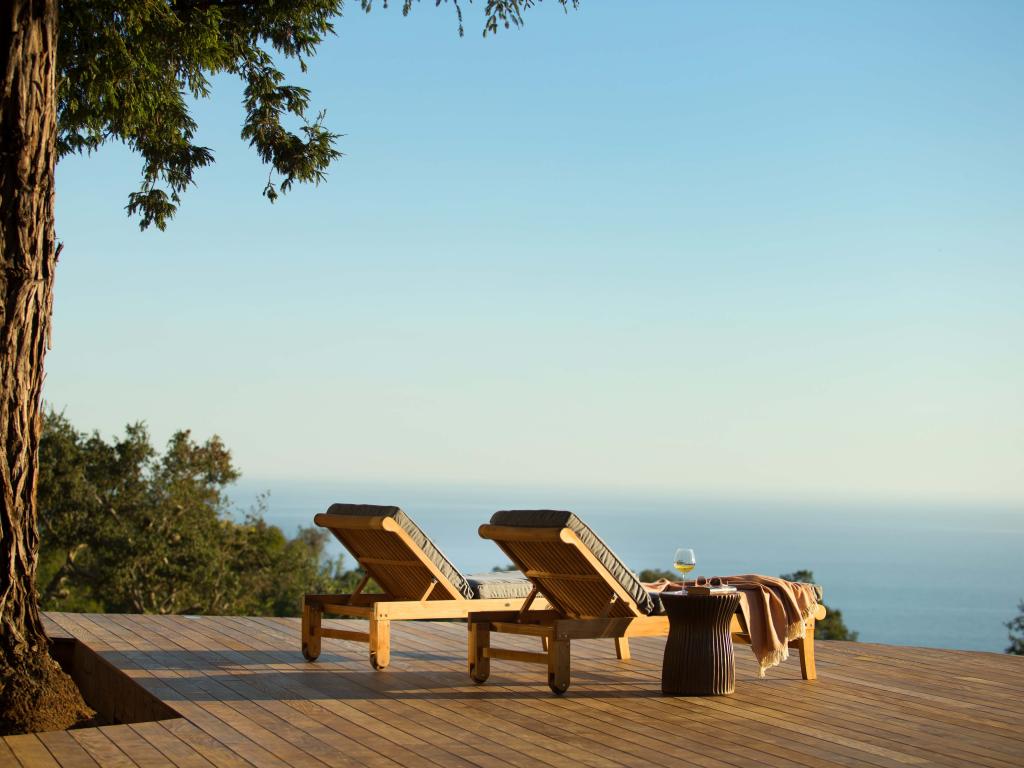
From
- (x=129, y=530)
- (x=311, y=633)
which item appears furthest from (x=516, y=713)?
(x=129, y=530)

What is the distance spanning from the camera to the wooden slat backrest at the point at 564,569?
576cm

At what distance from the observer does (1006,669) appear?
7.35 m

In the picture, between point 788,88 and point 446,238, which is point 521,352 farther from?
point 788,88

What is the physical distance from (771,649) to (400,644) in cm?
255

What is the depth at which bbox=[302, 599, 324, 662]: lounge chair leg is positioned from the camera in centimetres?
677

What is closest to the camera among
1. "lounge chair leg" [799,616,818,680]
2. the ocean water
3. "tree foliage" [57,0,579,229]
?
"lounge chair leg" [799,616,818,680]

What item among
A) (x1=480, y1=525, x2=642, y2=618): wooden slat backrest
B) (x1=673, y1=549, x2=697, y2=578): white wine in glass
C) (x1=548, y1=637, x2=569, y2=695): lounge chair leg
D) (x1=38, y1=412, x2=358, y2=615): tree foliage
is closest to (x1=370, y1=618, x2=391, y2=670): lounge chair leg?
(x1=480, y1=525, x2=642, y2=618): wooden slat backrest

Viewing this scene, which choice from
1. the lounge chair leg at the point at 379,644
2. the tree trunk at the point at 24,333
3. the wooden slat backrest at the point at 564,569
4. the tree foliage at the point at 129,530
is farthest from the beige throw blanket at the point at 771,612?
the tree foliage at the point at 129,530

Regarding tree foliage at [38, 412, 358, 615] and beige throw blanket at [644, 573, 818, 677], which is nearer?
beige throw blanket at [644, 573, 818, 677]

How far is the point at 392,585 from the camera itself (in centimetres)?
688

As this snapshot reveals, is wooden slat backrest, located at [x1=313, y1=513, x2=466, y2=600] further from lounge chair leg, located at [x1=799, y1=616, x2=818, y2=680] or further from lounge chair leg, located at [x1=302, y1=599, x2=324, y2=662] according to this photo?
lounge chair leg, located at [x1=799, y1=616, x2=818, y2=680]

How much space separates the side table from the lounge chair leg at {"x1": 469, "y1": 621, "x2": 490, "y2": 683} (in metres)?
0.93

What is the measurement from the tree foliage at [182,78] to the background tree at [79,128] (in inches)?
0.4

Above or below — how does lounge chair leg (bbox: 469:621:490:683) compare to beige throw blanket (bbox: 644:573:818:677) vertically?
below
